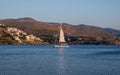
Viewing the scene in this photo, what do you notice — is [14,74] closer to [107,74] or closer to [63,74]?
[63,74]

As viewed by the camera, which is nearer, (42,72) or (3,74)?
(3,74)

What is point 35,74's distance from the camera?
5338 cm

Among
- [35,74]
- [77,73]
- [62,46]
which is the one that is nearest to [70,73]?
[77,73]

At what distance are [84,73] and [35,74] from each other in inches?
284

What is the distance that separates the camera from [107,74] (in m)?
53.9

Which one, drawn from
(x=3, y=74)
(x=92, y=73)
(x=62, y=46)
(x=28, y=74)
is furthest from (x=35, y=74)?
(x=62, y=46)

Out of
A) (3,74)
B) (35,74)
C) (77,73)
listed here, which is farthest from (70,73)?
(3,74)

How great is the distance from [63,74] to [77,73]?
228 centimetres

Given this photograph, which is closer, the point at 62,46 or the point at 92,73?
the point at 92,73

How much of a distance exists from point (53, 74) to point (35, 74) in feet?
8.48

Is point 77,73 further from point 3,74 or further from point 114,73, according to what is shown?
point 3,74

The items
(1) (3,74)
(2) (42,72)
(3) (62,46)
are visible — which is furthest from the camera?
(3) (62,46)

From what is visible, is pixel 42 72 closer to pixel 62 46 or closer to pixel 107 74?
pixel 107 74

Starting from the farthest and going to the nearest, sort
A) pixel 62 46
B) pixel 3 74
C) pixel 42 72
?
pixel 62 46 < pixel 42 72 < pixel 3 74
